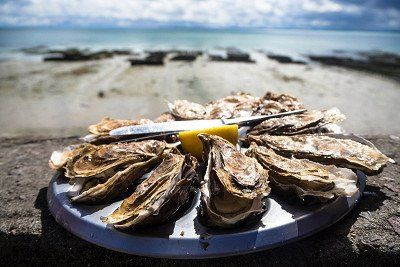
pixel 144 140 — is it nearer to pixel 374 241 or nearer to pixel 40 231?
pixel 40 231

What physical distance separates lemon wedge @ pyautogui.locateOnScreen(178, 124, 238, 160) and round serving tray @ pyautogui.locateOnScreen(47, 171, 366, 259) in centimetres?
43

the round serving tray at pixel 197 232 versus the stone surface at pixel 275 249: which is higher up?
the round serving tray at pixel 197 232

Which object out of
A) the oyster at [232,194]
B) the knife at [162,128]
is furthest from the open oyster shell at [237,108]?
the oyster at [232,194]

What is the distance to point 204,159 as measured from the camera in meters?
2.05

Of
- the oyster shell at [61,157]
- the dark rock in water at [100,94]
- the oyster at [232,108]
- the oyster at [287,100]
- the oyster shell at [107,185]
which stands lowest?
the dark rock in water at [100,94]

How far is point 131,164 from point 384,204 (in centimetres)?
179

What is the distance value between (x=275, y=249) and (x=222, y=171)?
595 mm

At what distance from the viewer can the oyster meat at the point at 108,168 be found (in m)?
1.78

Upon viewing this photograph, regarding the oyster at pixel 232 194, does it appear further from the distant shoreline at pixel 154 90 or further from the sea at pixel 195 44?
the sea at pixel 195 44

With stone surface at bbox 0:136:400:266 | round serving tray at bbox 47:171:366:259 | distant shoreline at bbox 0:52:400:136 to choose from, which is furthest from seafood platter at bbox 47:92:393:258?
distant shoreline at bbox 0:52:400:136

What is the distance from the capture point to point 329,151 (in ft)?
6.54

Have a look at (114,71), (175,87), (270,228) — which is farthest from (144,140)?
(114,71)

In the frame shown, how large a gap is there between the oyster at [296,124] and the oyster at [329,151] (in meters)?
0.13

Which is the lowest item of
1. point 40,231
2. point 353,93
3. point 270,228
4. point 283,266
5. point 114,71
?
point 114,71
